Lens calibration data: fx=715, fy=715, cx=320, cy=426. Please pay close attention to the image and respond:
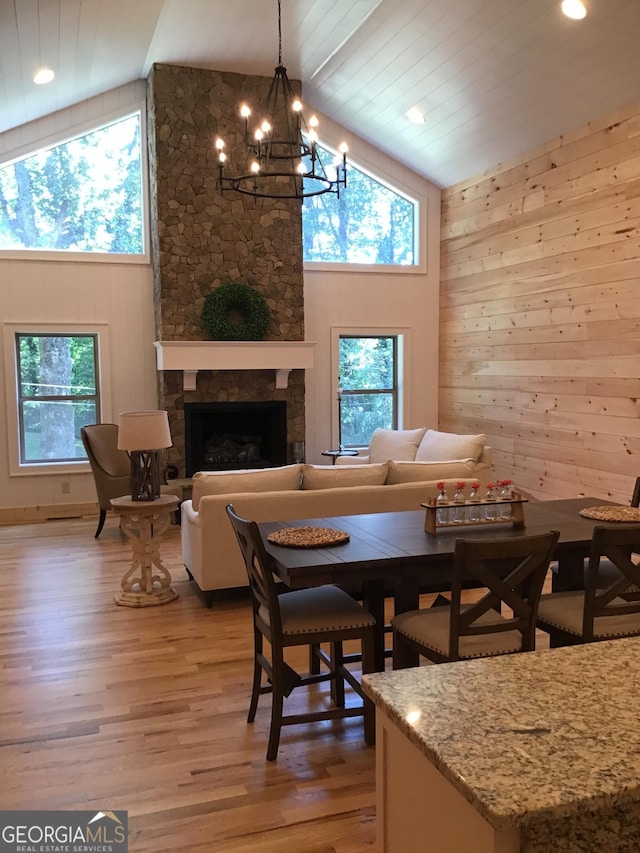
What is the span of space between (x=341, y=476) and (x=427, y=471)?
0.63m

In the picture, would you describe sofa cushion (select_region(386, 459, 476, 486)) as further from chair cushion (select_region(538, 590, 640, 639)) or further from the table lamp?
chair cushion (select_region(538, 590, 640, 639))

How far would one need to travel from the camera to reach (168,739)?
9.65ft

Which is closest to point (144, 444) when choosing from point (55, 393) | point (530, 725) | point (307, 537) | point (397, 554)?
point (307, 537)

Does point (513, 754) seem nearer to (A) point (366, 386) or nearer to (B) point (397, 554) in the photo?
(B) point (397, 554)

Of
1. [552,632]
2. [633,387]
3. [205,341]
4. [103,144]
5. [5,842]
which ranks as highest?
[103,144]

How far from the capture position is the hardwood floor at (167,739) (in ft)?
7.84

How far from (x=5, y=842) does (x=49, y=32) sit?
536cm

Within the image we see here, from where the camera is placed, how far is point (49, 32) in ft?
17.5

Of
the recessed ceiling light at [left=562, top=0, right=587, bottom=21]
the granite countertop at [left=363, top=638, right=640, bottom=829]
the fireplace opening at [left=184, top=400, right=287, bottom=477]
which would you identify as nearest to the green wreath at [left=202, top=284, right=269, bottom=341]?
the fireplace opening at [left=184, top=400, right=287, bottom=477]

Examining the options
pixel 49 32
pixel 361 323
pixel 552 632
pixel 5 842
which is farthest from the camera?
pixel 361 323

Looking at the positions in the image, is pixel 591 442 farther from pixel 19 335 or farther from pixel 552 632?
pixel 19 335

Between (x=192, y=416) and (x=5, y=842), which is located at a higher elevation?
(x=192, y=416)

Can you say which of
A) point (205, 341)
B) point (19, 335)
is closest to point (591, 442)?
point (205, 341)

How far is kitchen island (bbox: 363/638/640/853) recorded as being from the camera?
99 cm
